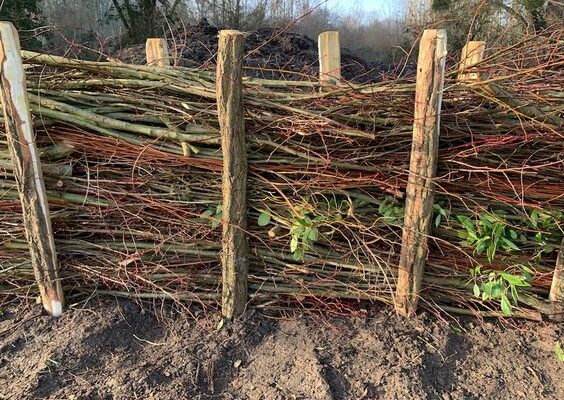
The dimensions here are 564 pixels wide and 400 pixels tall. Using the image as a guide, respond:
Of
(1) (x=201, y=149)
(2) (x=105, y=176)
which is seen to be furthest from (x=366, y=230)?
(2) (x=105, y=176)

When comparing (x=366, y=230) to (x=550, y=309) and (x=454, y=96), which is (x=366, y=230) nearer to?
(x=454, y=96)

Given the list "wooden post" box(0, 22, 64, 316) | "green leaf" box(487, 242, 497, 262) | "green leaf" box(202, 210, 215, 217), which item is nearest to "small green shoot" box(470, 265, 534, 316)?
"green leaf" box(487, 242, 497, 262)

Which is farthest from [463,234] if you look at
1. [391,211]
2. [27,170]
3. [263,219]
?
[27,170]

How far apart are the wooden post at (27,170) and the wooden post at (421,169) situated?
225cm

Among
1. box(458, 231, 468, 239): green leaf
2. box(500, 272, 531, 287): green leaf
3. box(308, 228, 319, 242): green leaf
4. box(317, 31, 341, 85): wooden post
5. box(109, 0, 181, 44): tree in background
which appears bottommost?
box(500, 272, 531, 287): green leaf

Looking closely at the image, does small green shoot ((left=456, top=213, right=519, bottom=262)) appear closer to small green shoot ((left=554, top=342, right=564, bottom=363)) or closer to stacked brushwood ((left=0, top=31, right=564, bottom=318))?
stacked brushwood ((left=0, top=31, right=564, bottom=318))

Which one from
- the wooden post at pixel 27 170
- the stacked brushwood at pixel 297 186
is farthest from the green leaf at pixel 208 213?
the wooden post at pixel 27 170

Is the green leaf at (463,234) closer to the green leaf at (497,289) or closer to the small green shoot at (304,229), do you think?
the green leaf at (497,289)

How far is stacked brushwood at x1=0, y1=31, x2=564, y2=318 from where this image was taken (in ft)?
8.95

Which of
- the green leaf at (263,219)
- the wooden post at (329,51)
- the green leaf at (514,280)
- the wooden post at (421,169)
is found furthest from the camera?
the wooden post at (329,51)

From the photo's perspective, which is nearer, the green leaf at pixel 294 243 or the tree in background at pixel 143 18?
the green leaf at pixel 294 243

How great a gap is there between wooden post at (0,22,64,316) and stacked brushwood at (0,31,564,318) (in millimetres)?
100

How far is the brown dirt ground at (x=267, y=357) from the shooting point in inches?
102

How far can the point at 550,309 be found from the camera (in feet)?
9.81
